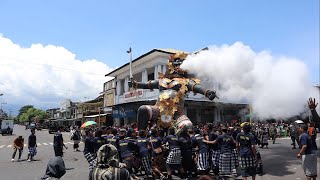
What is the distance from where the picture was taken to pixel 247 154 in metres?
8.54

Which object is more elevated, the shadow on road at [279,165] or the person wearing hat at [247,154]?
the person wearing hat at [247,154]

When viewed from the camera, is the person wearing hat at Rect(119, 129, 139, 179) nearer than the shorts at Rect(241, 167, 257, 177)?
No

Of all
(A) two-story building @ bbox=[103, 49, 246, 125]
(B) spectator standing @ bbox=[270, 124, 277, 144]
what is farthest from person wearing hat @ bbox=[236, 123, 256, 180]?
(A) two-story building @ bbox=[103, 49, 246, 125]

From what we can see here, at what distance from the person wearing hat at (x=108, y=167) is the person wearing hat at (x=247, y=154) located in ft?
18.5

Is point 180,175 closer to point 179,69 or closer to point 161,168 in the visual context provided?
point 161,168

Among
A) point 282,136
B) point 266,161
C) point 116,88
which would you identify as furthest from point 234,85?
point 116,88

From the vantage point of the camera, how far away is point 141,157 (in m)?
9.88

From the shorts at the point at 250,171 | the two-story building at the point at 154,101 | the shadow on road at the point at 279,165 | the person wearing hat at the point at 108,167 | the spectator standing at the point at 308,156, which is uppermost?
the two-story building at the point at 154,101

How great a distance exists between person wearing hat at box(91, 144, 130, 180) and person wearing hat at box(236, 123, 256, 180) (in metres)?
5.63

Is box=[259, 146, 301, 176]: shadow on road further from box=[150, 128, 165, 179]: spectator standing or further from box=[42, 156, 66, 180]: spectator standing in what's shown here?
box=[42, 156, 66, 180]: spectator standing

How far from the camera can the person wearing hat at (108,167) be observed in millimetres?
3555

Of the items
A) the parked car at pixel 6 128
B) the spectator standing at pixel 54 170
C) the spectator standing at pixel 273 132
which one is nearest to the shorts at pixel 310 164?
the spectator standing at pixel 54 170

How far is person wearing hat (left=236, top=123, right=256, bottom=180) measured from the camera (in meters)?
8.52

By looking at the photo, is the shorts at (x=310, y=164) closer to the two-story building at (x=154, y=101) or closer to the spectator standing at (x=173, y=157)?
the spectator standing at (x=173, y=157)
